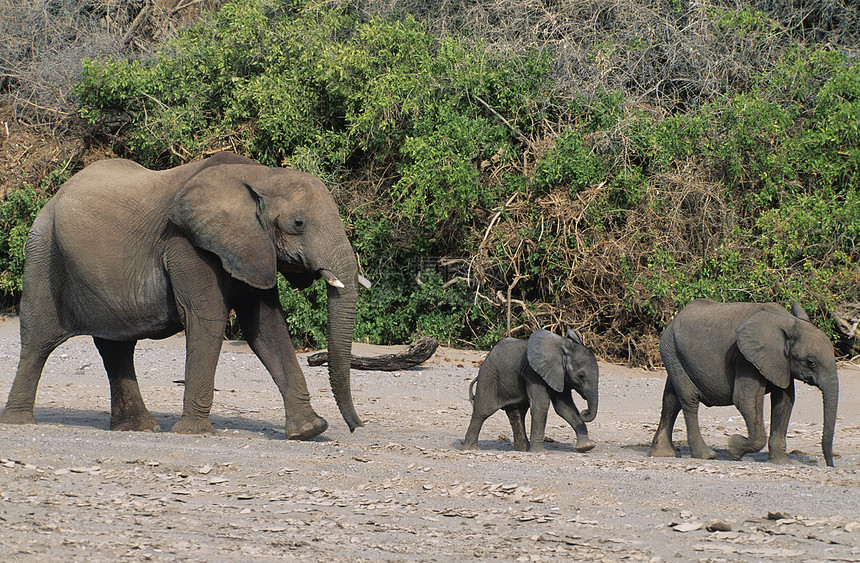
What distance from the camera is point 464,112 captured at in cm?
1677

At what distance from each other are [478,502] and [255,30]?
1310 cm

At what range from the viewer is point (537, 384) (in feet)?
30.7

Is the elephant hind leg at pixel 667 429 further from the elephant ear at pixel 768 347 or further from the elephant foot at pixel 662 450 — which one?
the elephant ear at pixel 768 347

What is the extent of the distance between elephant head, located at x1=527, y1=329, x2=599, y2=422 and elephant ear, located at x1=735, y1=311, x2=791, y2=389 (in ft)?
4.30

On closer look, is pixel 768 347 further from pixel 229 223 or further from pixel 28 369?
pixel 28 369

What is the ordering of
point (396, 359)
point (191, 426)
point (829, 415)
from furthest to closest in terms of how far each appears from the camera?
point (396, 359) → point (191, 426) → point (829, 415)

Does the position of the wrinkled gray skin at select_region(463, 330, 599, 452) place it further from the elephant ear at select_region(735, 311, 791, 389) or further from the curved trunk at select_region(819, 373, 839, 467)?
the curved trunk at select_region(819, 373, 839, 467)

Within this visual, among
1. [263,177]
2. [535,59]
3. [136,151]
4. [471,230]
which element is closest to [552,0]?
[535,59]

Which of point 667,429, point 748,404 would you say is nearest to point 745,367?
point 748,404

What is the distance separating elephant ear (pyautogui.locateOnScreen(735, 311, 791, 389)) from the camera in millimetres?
8703

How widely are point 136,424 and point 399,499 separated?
4399mm

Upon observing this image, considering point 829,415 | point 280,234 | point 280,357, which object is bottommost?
point 829,415

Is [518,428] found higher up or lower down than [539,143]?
lower down

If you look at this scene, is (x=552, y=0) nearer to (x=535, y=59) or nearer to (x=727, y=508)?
(x=535, y=59)
